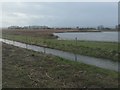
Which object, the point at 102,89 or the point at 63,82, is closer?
the point at 102,89

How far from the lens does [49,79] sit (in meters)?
10.5

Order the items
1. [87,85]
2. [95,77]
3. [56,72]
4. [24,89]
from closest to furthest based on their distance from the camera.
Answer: [24,89], [87,85], [95,77], [56,72]

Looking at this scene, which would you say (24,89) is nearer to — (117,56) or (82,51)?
(117,56)

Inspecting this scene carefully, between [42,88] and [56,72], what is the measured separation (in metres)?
3.14

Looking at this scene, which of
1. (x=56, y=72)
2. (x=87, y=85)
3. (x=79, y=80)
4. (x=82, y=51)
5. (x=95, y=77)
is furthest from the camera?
(x=82, y=51)

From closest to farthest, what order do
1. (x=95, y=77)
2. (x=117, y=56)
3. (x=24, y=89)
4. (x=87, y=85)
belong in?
(x=24, y=89) < (x=87, y=85) < (x=95, y=77) < (x=117, y=56)

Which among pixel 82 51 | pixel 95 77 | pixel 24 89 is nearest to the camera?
pixel 24 89

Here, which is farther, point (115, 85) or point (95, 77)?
point (95, 77)

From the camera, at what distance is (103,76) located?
11.4 metres

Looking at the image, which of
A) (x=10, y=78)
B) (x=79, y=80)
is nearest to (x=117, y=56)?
(x=79, y=80)

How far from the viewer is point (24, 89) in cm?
886

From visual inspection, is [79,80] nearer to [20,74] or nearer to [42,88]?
[42,88]

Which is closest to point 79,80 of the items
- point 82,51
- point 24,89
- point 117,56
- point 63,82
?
point 63,82

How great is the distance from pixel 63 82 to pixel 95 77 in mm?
1918
